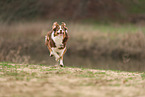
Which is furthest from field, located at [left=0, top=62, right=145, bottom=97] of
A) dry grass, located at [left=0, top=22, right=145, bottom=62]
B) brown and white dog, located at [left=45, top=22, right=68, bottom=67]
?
dry grass, located at [left=0, top=22, right=145, bottom=62]

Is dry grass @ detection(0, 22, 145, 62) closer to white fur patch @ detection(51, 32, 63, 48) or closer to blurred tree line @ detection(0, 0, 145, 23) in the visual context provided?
blurred tree line @ detection(0, 0, 145, 23)

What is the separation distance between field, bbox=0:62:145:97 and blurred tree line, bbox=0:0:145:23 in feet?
60.4

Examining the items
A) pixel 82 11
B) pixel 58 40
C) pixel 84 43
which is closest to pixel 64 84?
pixel 58 40

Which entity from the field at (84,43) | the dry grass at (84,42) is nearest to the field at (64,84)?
the field at (84,43)

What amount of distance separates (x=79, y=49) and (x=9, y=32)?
15.4 ft

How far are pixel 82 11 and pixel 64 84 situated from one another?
85.6 feet

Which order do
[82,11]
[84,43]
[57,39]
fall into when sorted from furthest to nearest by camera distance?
[82,11], [84,43], [57,39]

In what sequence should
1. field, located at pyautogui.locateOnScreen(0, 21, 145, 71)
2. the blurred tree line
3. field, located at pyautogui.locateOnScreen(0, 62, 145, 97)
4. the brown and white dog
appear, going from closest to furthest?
field, located at pyautogui.locateOnScreen(0, 62, 145, 97)
the brown and white dog
field, located at pyautogui.locateOnScreen(0, 21, 145, 71)
the blurred tree line

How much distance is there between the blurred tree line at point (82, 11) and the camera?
27.6 metres

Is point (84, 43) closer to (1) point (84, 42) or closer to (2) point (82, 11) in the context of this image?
(1) point (84, 42)

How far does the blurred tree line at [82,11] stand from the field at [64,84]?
18.4 meters

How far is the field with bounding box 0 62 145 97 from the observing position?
5.80m

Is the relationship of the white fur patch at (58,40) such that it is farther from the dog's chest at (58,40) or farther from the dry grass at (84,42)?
the dry grass at (84,42)

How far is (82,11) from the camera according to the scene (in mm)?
32094
